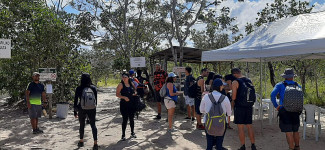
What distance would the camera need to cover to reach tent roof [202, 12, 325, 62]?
485 centimetres

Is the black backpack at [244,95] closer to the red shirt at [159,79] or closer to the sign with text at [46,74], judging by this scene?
the red shirt at [159,79]

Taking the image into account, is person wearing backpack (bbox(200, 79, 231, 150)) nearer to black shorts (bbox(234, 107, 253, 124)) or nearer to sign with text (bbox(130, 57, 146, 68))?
black shorts (bbox(234, 107, 253, 124))

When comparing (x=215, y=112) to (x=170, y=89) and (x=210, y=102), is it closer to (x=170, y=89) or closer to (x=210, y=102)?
(x=210, y=102)

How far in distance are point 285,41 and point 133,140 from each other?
3.72 metres

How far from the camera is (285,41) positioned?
213 inches

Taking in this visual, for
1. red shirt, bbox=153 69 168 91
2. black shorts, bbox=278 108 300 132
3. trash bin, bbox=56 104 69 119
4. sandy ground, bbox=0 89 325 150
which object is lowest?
sandy ground, bbox=0 89 325 150

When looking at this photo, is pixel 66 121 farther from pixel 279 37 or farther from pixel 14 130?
pixel 279 37

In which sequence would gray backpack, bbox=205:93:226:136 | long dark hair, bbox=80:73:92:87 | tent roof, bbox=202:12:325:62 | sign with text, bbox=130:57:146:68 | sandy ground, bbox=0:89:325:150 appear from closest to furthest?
gray backpack, bbox=205:93:226:136, long dark hair, bbox=80:73:92:87, tent roof, bbox=202:12:325:62, sandy ground, bbox=0:89:325:150, sign with text, bbox=130:57:146:68

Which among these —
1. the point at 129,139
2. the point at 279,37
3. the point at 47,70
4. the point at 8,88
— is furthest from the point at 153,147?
the point at 8,88

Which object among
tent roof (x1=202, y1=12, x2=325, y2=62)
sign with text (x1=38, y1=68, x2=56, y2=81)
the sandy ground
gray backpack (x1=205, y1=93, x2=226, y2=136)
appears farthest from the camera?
sign with text (x1=38, y1=68, x2=56, y2=81)

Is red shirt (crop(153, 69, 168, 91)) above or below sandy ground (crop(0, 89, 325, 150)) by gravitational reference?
above

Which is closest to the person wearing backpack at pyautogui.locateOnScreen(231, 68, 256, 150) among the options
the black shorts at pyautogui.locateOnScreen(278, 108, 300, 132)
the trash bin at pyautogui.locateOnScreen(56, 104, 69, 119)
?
the black shorts at pyautogui.locateOnScreen(278, 108, 300, 132)

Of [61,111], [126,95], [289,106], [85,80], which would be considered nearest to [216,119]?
[289,106]

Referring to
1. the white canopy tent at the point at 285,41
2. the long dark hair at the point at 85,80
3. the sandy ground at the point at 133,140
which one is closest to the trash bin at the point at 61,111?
the sandy ground at the point at 133,140
